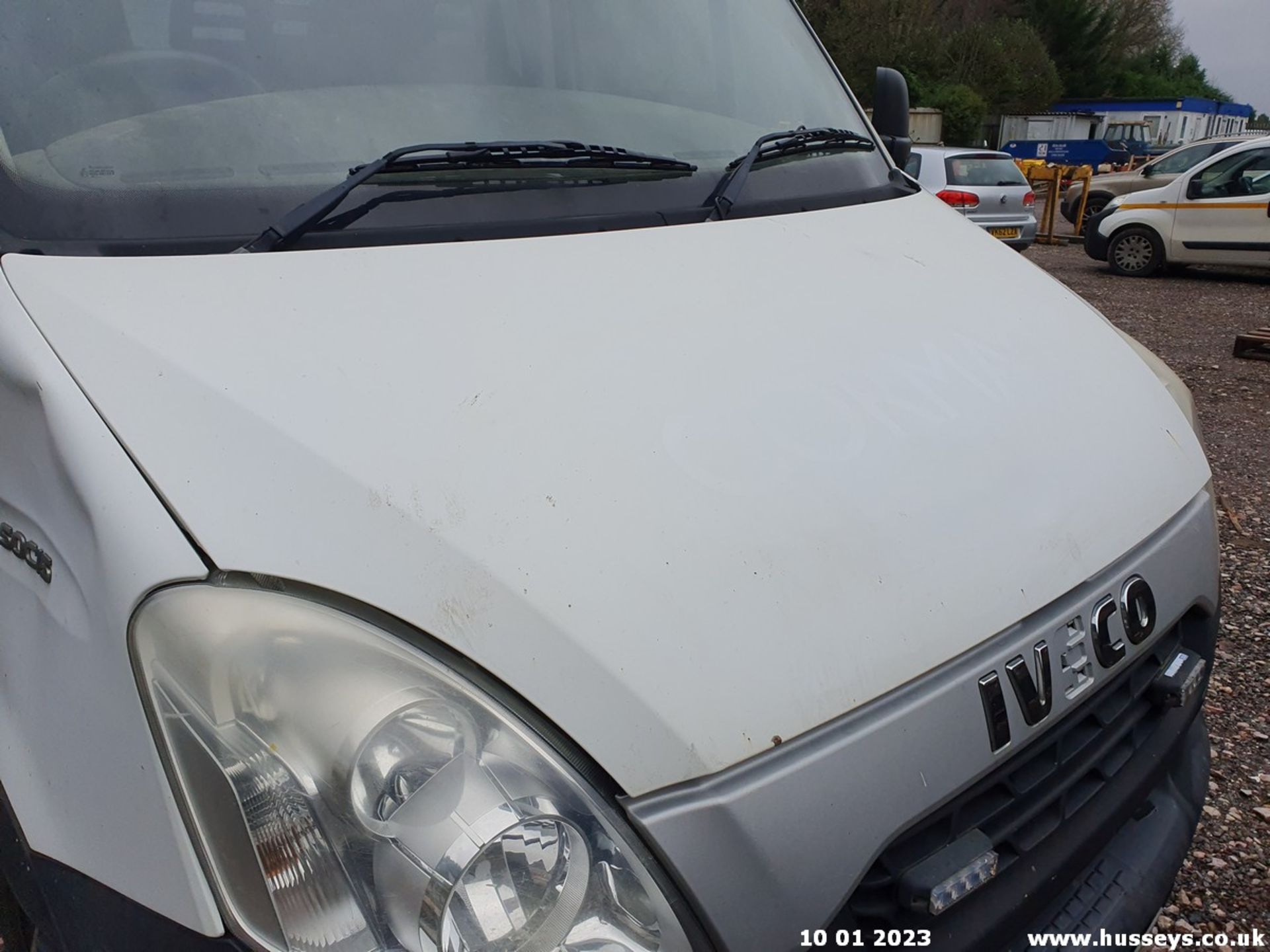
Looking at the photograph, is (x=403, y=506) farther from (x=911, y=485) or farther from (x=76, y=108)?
(x=76, y=108)

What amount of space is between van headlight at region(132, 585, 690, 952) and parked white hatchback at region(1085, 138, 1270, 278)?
13238mm

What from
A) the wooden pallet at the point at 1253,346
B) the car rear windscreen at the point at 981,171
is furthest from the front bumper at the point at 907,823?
the car rear windscreen at the point at 981,171

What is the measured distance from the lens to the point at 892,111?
3139mm

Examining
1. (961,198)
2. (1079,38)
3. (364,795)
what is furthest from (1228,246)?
(1079,38)

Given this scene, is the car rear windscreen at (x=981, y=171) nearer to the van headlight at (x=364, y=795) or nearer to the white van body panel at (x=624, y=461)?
the white van body panel at (x=624, y=461)

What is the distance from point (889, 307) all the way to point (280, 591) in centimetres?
120

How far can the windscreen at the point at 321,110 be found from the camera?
5.17 feet

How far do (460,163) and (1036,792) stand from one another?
1374 mm

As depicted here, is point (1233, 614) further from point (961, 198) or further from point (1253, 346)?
point (961, 198)

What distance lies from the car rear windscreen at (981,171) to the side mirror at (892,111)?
10.9 meters

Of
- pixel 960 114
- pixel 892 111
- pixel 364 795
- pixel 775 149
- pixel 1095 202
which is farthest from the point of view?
pixel 960 114

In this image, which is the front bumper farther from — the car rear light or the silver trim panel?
the car rear light

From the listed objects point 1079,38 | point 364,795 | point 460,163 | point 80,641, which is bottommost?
point 364,795

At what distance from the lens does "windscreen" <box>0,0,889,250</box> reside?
1576 millimetres
